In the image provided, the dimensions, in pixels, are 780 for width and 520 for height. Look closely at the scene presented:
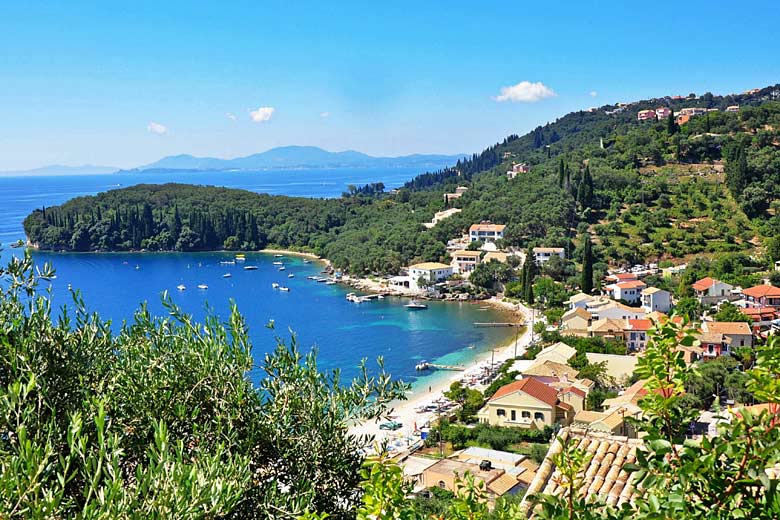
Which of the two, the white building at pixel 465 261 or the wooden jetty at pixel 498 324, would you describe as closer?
the wooden jetty at pixel 498 324

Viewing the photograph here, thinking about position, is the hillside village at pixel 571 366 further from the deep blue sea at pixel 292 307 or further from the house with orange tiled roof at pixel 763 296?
the deep blue sea at pixel 292 307

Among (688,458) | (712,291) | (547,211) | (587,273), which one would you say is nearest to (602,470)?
(688,458)

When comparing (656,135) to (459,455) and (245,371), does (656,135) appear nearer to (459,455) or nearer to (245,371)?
(459,455)

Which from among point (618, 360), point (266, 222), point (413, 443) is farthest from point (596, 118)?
point (413, 443)

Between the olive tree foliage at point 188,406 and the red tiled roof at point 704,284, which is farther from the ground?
the olive tree foliage at point 188,406

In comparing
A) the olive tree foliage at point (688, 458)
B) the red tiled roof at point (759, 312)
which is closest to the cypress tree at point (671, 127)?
the red tiled roof at point (759, 312)

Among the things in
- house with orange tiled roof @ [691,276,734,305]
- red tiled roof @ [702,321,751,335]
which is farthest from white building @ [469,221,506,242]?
red tiled roof @ [702,321,751,335]

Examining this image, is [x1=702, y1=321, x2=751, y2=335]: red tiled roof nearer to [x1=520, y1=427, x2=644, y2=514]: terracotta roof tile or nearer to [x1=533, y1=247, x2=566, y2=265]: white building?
[x1=533, y1=247, x2=566, y2=265]: white building
